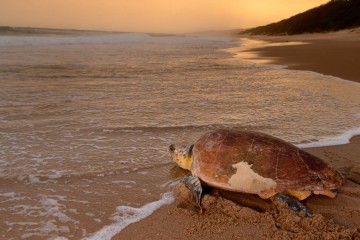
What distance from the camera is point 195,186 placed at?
3.25 metres

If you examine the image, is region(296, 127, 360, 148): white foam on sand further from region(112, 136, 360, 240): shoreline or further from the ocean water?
region(112, 136, 360, 240): shoreline

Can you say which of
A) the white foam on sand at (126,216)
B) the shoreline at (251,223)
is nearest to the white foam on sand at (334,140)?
the shoreline at (251,223)

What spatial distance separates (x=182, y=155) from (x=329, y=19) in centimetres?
4759

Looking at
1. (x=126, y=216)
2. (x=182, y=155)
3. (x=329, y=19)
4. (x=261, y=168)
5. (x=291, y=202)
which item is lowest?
(x=126, y=216)

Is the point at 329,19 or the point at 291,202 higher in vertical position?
the point at 329,19

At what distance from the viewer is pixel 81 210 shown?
304cm

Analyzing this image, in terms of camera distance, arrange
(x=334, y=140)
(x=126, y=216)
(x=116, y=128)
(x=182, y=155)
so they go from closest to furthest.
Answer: (x=126, y=216) < (x=182, y=155) < (x=334, y=140) < (x=116, y=128)

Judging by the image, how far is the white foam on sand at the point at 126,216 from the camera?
271cm

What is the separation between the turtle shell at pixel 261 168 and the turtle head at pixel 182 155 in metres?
0.28

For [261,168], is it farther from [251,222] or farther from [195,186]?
[195,186]

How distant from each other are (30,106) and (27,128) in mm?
1361

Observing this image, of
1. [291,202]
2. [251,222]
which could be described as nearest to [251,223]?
[251,222]

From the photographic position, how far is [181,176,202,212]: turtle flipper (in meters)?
3.13

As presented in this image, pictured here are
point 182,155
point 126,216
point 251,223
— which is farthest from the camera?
point 182,155
